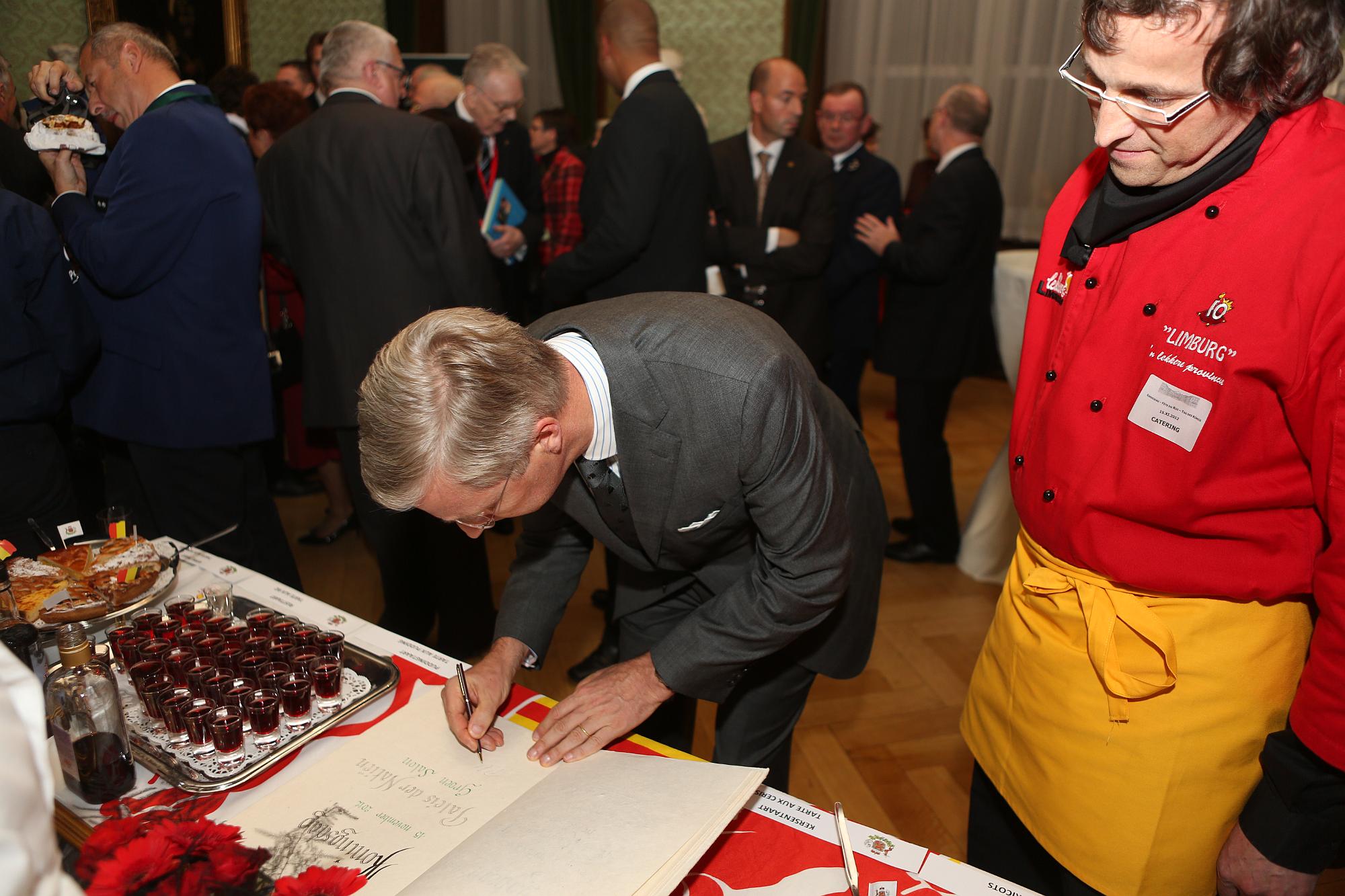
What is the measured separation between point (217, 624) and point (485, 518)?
0.43 m

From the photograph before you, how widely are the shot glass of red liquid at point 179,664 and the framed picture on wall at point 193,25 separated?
1771 millimetres

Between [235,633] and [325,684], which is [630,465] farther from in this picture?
[235,633]

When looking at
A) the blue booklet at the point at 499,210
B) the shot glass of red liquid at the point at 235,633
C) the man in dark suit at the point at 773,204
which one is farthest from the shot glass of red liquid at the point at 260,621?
the man in dark suit at the point at 773,204

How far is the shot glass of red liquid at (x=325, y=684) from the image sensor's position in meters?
1.10

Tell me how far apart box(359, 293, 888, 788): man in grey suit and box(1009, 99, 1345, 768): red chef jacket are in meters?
0.31

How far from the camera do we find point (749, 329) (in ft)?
3.68

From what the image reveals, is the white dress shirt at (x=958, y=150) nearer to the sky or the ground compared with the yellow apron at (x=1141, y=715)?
nearer to the sky

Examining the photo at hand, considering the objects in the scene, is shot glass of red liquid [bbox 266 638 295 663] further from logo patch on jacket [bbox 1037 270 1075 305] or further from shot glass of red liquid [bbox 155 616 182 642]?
logo patch on jacket [bbox 1037 270 1075 305]

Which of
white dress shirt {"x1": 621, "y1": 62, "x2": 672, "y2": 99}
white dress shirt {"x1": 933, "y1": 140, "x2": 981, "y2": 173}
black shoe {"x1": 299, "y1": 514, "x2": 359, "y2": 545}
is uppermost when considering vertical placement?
white dress shirt {"x1": 621, "y1": 62, "x2": 672, "y2": 99}

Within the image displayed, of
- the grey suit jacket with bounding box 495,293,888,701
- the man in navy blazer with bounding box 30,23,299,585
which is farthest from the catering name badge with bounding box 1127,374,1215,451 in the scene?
the man in navy blazer with bounding box 30,23,299,585

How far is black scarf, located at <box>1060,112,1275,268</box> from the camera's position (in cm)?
88

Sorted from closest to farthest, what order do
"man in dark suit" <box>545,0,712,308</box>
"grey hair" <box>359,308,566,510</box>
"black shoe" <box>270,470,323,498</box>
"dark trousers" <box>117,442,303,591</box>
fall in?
"grey hair" <box>359,308,566,510</box> → "dark trousers" <box>117,442,303,591</box> → "man in dark suit" <box>545,0,712,308</box> → "black shoe" <box>270,470,323,498</box>

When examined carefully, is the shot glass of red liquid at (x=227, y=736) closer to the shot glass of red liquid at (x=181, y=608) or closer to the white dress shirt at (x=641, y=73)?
the shot glass of red liquid at (x=181, y=608)

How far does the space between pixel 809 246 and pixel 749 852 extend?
254 cm
